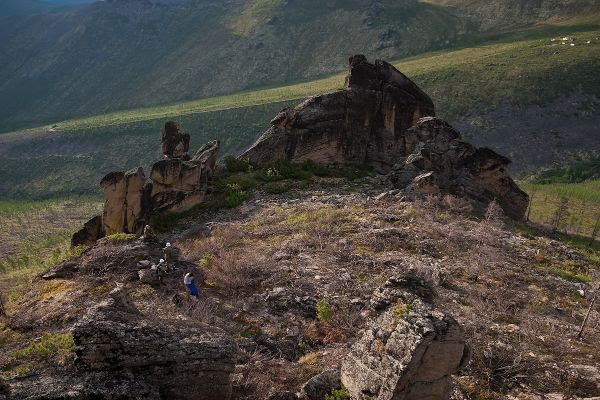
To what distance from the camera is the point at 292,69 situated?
156250 millimetres

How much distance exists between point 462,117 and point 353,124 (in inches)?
2111

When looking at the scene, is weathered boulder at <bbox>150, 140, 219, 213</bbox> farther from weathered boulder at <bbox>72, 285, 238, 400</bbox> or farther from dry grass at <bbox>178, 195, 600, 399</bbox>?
weathered boulder at <bbox>72, 285, 238, 400</bbox>

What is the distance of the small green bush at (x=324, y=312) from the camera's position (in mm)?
13039

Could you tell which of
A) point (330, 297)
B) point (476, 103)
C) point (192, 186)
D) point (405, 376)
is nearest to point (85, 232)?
point (192, 186)

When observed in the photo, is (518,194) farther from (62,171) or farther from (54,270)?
(62,171)

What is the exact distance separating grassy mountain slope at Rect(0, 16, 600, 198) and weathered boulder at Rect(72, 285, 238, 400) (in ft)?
208

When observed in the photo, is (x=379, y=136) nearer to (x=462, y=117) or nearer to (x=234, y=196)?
(x=234, y=196)

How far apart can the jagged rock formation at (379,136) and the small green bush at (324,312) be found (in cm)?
1885

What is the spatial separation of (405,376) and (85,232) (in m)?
22.8

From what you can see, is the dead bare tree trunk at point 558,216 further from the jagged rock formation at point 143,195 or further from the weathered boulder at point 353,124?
the jagged rock formation at point 143,195

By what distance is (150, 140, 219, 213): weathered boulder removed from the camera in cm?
2755

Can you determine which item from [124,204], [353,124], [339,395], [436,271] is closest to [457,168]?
[353,124]

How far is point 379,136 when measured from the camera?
3569 centimetres

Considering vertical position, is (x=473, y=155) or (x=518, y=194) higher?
(x=473, y=155)
